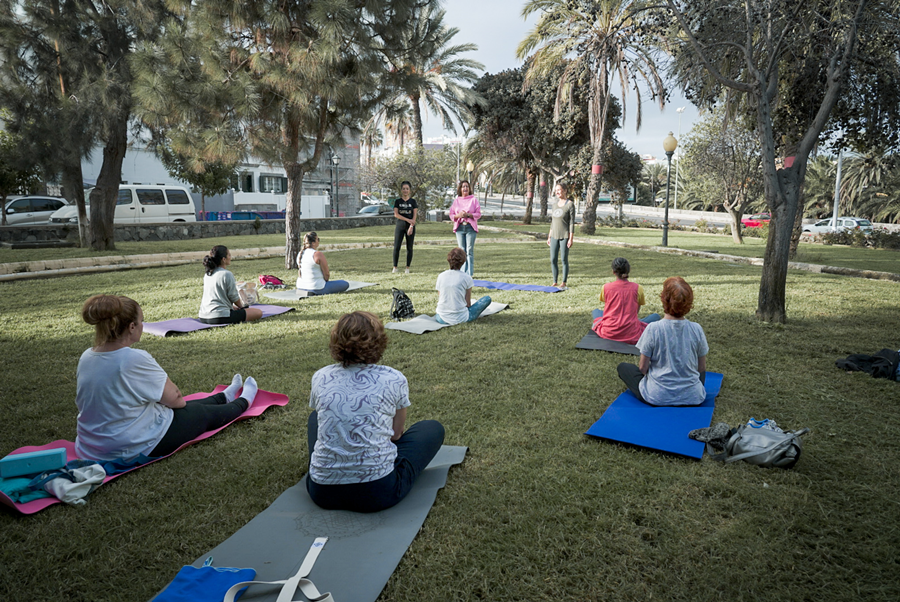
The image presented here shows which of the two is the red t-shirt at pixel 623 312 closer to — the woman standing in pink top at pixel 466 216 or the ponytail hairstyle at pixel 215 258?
the woman standing in pink top at pixel 466 216

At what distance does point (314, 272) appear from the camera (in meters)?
8.52

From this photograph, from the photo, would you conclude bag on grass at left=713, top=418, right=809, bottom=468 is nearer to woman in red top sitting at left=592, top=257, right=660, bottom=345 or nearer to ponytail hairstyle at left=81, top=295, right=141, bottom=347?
woman in red top sitting at left=592, top=257, right=660, bottom=345

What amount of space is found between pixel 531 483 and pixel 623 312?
3285 mm

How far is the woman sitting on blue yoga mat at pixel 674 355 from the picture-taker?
3965mm

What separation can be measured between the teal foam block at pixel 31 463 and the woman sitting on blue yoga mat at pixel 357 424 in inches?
56.2

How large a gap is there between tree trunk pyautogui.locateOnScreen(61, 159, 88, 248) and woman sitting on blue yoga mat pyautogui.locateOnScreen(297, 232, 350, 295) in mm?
8516

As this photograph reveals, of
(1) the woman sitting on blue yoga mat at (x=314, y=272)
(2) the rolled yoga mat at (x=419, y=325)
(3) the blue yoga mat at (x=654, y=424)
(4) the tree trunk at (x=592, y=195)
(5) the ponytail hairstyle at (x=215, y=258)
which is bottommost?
(3) the blue yoga mat at (x=654, y=424)

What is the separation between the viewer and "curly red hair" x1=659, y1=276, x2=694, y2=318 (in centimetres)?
388

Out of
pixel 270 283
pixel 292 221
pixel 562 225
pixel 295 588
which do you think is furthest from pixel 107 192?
pixel 295 588

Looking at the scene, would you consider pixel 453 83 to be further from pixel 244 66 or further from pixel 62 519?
pixel 62 519

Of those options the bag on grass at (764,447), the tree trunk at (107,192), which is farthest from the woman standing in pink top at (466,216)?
the tree trunk at (107,192)

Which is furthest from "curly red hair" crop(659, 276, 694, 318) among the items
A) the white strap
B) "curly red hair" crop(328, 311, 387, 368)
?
the white strap

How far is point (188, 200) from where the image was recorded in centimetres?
2141

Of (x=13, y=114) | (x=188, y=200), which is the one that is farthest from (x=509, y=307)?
(x=188, y=200)
